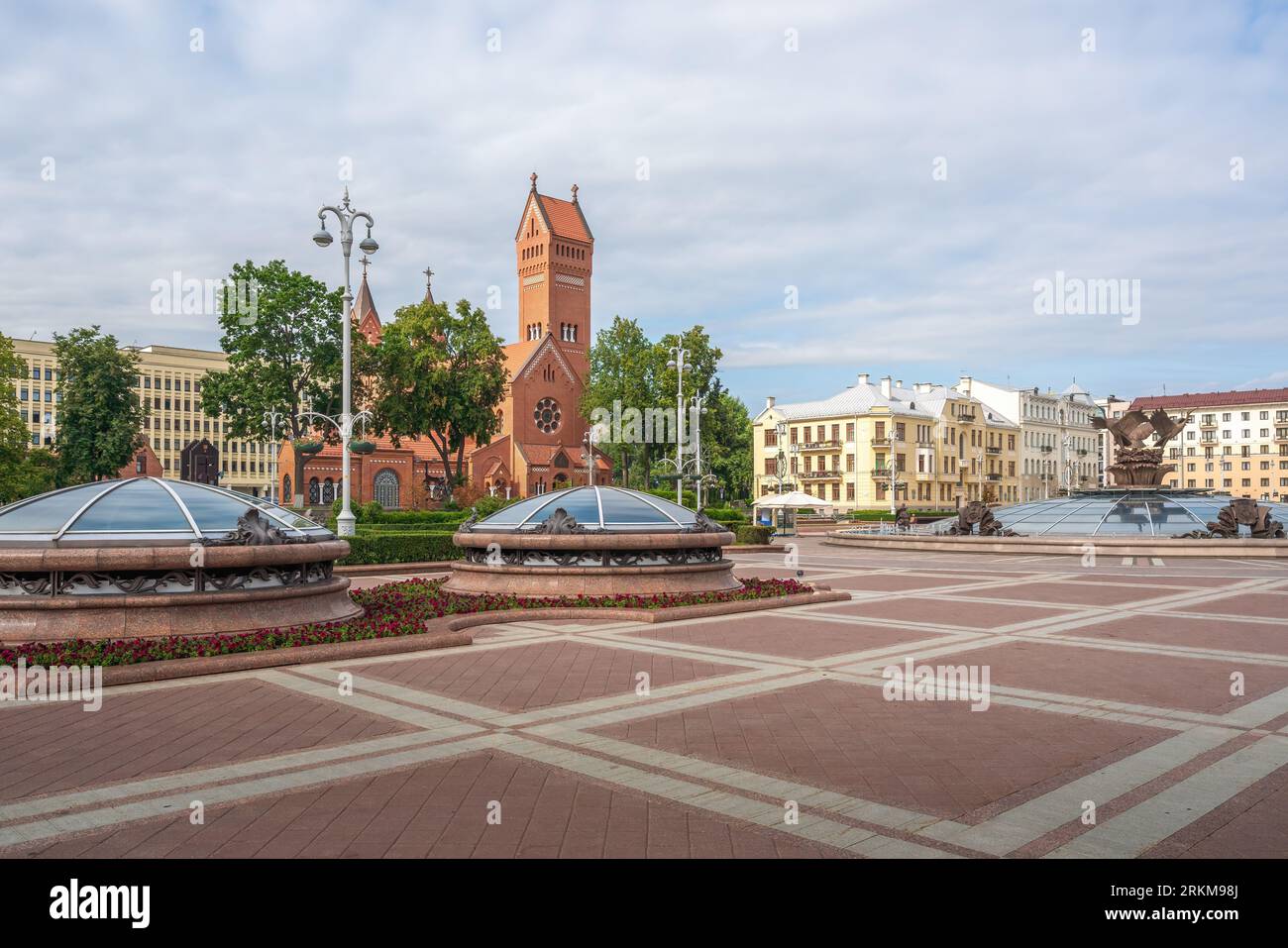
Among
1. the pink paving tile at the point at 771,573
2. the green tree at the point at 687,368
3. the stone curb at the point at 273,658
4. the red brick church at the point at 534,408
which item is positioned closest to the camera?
the stone curb at the point at 273,658

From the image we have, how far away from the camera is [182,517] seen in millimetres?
10742

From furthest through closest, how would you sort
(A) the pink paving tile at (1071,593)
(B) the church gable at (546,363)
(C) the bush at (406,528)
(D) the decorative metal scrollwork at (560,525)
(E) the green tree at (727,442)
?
(B) the church gable at (546,363)
(E) the green tree at (727,442)
(C) the bush at (406,528)
(A) the pink paving tile at (1071,593)
(D) the decorative metal scrollwork at (560,525)

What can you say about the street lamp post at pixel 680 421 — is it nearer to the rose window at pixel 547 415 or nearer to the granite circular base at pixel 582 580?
the rose window at pixel 547 415

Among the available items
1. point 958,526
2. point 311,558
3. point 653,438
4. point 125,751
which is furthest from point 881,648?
point 653,438

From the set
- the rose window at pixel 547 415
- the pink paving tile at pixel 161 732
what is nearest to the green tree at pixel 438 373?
the rose window at pixel 547 415

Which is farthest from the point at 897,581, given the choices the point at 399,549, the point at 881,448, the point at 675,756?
the point at 881,448

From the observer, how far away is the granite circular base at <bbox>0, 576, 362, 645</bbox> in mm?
9633

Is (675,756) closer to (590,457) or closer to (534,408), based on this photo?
(590,457)

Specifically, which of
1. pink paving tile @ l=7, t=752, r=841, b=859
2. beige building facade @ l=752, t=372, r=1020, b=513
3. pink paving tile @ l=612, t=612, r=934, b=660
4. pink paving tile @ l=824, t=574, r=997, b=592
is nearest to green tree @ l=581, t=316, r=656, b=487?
beige building facade @ l=752, t=372, r=1020, b=513

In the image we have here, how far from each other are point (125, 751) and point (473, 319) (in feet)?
159

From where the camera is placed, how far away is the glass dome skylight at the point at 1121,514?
107 ft

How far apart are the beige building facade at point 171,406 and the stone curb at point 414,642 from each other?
94.6 metres
